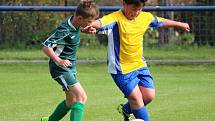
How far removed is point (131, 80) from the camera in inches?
281

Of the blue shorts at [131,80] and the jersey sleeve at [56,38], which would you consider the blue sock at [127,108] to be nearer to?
the blue shorts at [131,80]

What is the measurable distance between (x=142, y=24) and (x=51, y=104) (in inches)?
102

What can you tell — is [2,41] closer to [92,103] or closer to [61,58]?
[92,103]

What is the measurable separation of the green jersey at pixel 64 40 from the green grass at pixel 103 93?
1305 millimetres

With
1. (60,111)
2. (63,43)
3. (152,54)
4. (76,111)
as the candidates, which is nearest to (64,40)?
(63,43)

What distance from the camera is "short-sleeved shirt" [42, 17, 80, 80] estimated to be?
6914 mm

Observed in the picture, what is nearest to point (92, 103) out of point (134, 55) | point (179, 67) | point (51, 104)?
point (51, 104)

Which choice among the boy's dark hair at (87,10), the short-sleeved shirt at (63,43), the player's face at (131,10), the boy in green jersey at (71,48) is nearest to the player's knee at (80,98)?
the boy in green jersey at (71,48)

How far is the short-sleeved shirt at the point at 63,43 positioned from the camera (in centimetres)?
691

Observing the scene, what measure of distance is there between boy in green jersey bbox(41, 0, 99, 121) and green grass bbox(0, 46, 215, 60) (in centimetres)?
854

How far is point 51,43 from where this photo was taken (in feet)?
22.6

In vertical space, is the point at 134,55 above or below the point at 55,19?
above

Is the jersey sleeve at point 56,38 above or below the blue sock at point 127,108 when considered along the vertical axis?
above

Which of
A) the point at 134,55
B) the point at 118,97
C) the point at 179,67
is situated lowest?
the point at 179,67
